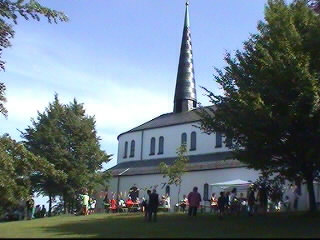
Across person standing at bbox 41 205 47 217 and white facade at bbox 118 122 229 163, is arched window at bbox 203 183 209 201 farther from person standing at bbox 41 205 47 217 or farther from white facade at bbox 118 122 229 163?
person standing at bbox 41 205 47 217

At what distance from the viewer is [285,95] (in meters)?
22.5

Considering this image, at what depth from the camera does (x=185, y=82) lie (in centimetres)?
6431

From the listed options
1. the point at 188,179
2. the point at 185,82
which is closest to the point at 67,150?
the point at 188,179

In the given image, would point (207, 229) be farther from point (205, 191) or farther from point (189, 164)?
point (189, 164)

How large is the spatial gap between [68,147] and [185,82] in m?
22.3

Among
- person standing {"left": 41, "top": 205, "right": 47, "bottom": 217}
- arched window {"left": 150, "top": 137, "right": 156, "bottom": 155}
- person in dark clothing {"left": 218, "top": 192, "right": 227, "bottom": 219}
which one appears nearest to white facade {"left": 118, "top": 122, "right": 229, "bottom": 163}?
arched window {"left": 150, "top": 137, "right": 156, "bottom": 155}

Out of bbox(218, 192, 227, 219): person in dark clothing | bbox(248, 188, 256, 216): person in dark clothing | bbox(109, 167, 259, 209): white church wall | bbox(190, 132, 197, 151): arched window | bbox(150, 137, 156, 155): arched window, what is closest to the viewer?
bbox(218, 192, 227, 219): person in dark clothing

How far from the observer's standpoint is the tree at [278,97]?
2198 cm

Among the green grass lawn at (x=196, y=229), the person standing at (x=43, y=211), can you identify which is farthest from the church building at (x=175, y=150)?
the green grass lawn at (x=196, y=229)

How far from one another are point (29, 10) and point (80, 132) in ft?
93.1

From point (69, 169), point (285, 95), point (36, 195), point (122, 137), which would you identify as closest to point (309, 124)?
point (285, 95)

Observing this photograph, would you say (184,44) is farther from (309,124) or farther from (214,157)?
(309,124)

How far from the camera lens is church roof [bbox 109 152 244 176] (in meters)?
47.2

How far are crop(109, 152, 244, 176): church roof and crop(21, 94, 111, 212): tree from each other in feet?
23.6
